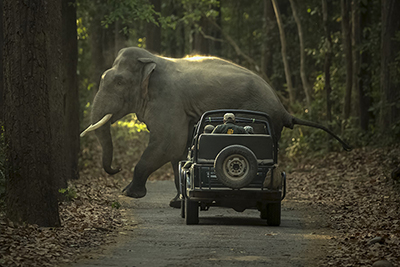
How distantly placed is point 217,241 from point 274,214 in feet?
6.99

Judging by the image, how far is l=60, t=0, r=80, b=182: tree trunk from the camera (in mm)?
17891

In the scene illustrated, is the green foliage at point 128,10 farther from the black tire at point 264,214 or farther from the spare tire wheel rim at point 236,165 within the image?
the spare tire wheel rim at point 236,165

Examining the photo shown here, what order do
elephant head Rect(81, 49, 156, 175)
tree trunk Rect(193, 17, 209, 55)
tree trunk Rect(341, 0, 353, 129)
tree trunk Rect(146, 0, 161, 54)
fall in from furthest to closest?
tree trunk Rect(193, 17, 209, 55) < tree trunk Rect(146, 0, 161, 54) < tree trunk Rect(341, 0, 353, 129) < elephant head Rect(81, 49, 156, 175)

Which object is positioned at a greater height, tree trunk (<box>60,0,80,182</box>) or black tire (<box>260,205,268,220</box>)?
tree trunk (<box>60,0,80,182</box>)

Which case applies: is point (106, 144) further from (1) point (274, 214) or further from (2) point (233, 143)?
(1) point (274, 214)

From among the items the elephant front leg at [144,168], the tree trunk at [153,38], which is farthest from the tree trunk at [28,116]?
the tree trunk at [153,38]

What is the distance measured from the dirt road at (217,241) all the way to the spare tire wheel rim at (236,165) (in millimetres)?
823

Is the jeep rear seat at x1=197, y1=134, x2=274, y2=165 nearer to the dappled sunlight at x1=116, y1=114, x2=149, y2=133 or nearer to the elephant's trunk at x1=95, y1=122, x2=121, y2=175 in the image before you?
the elephant's trunk at x1=95, y1=122, x2=121, y2=175

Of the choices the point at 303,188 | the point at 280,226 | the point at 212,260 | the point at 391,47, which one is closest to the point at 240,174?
the point at 280,226

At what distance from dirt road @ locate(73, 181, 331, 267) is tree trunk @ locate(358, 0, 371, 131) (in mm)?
10967

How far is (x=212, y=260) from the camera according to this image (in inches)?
317

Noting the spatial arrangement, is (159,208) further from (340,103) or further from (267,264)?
(340,103)

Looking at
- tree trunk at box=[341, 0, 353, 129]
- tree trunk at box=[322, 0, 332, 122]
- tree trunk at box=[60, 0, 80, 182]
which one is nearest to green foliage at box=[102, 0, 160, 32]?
tree trunk at box=[60, 0, 80, 182]

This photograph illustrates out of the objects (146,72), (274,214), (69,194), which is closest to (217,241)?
(274,214)
